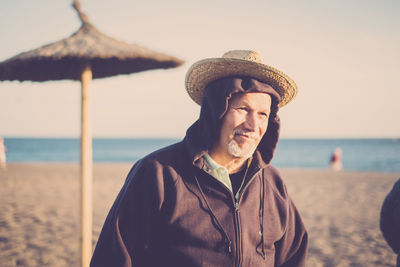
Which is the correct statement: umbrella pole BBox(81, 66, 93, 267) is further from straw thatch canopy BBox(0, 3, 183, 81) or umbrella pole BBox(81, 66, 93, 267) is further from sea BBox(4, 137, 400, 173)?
sea BBox(4, 137, 400, 173)

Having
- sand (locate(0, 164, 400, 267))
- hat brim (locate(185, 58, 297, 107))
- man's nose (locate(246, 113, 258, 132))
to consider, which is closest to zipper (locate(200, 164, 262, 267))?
man's nose (locate(246, 113, 258, 132))

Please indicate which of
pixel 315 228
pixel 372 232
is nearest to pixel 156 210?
pixel 315 228

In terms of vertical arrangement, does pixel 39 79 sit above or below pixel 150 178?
above

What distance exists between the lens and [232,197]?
1.92 metres

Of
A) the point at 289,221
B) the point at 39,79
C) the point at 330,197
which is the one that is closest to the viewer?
the point at 289,221

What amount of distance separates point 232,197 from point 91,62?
8.33 ft

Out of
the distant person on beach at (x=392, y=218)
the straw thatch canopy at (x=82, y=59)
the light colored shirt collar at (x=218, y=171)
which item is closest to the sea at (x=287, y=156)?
the straw thatch canopy at (x=82, y=59)

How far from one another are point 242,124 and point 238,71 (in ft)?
1.28

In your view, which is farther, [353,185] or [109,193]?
[353,185]

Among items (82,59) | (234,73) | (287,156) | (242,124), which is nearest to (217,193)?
(242,124)

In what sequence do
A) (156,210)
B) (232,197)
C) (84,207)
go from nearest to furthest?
(156,210)
(232,197)
(84,207)

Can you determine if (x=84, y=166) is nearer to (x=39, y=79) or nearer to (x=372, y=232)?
(x=39, y=79)

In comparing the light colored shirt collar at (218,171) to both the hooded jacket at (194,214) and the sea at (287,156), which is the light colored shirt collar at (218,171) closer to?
the hooded jacket at (194,214)

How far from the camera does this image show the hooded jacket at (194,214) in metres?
1.78
